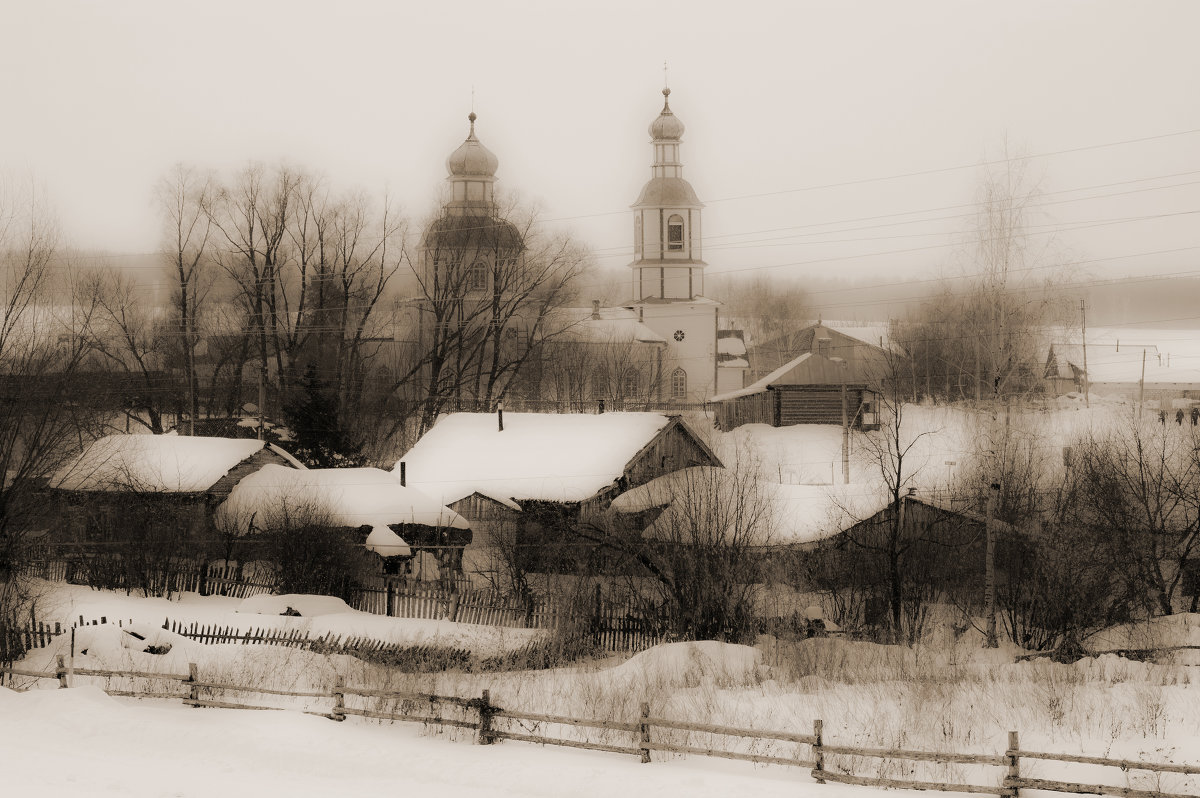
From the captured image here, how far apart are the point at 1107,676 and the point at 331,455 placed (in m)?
26.4

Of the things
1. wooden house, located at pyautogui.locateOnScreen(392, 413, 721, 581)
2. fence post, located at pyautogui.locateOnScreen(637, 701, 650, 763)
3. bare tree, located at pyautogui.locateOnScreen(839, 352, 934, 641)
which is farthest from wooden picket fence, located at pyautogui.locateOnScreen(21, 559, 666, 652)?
fence post, located at pyautogui.locateOnScreen(637, 701, 650, 763)

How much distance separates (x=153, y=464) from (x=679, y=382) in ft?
Result: 110

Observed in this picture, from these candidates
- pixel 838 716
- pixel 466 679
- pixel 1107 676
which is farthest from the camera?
pixel 466 679

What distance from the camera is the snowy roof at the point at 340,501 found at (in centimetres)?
2978

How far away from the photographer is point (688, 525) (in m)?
27.4

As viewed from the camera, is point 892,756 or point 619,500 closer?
point 892,756

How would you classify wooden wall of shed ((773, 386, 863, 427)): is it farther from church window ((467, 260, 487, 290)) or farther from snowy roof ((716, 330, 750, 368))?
snowy roof ((716, 330, 750, 368))

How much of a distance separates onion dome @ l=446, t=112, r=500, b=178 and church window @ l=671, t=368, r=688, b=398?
13163mm

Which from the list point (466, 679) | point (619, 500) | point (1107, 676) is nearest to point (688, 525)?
point (619, 500)

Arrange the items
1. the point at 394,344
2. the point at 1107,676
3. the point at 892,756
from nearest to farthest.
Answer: the point at 892,756 → the point at 1107,676 → the point at 394,344

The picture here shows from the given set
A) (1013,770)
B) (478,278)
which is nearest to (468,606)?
(1013,770)

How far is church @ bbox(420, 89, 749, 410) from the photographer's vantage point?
5316 centimetres

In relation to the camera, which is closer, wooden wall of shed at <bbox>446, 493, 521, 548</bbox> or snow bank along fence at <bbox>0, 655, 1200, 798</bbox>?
snow bank along fence at <bbox>0, 655, 1200, 798</bbox>

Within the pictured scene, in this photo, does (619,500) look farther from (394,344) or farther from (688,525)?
(394,344)
